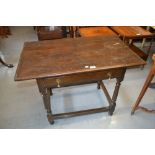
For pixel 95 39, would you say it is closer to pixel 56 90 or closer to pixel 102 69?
pixel 102 69

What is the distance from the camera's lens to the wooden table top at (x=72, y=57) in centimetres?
111

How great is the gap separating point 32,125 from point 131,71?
1631 millimetres

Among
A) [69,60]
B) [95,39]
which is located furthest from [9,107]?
[95,39]

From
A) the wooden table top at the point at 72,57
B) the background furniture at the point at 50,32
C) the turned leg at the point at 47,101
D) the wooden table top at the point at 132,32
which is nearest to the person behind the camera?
the wooden table top at the point at 72,57

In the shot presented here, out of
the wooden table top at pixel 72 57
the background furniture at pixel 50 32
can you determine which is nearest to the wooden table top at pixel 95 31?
the background furniture at pixel 50 32

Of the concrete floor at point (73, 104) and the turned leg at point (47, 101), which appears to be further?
the concrete floor at point (73, 104)

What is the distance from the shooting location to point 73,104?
5.94 feet

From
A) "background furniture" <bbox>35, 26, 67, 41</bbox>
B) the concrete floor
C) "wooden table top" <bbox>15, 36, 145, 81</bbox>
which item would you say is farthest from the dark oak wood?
"background furniture" <bbox>35, 26, 67, 41</bbox>

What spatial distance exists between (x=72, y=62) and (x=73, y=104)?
0.76m

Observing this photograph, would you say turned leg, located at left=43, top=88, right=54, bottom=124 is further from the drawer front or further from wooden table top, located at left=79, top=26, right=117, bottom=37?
wooden table top, located at left=79, top=26, right=117, bottom=37

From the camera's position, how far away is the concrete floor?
1594 mm

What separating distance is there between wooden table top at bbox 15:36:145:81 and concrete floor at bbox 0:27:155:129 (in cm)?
72

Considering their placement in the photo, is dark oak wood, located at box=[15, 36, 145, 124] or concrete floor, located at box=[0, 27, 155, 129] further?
concrete floor, located at box=[0, 27, 155, 129]

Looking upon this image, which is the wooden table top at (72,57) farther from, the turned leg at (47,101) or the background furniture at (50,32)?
the background furniture at (50,32)
